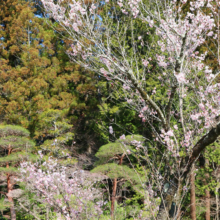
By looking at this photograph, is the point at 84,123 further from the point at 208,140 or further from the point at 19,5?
the point at 208,140

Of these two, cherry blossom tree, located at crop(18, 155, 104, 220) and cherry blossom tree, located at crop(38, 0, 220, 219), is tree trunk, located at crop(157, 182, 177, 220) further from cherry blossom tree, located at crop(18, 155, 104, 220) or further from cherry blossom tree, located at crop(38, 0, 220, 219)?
cherry blossom tree, located at crop(18, 155, 104, 220)

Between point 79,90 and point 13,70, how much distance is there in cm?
316

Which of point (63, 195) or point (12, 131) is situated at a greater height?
point (12, 131)

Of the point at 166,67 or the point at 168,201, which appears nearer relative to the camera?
the point at 168,201

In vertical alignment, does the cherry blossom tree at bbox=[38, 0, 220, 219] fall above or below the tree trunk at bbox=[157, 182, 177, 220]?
above

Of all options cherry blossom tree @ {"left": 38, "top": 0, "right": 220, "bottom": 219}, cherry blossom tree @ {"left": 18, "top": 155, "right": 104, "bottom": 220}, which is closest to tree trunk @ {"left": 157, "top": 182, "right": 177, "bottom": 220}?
cherry blossom tree @ {"left": 38, "top": 0, "right": 220, "bottom": 219}

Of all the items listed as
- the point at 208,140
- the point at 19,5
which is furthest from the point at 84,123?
the point at 208,140

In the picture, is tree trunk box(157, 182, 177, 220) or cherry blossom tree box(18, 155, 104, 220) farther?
cherry blossom tree box(18, 155, 104, 220)

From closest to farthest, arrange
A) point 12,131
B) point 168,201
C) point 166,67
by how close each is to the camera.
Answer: point 168,201
point 166,67
point 12,131

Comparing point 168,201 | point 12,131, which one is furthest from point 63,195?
point 12,131

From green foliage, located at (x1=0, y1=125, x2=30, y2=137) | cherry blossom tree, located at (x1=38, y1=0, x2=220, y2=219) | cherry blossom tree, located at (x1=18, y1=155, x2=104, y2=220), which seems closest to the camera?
cherry blossom tree, located at (x1=38, y1=0, x2=220, y2=219)

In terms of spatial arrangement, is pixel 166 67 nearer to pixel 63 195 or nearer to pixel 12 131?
pixel 63 195

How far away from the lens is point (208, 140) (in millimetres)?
2275

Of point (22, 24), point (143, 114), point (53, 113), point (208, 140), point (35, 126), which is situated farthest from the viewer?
point (22, 24)
